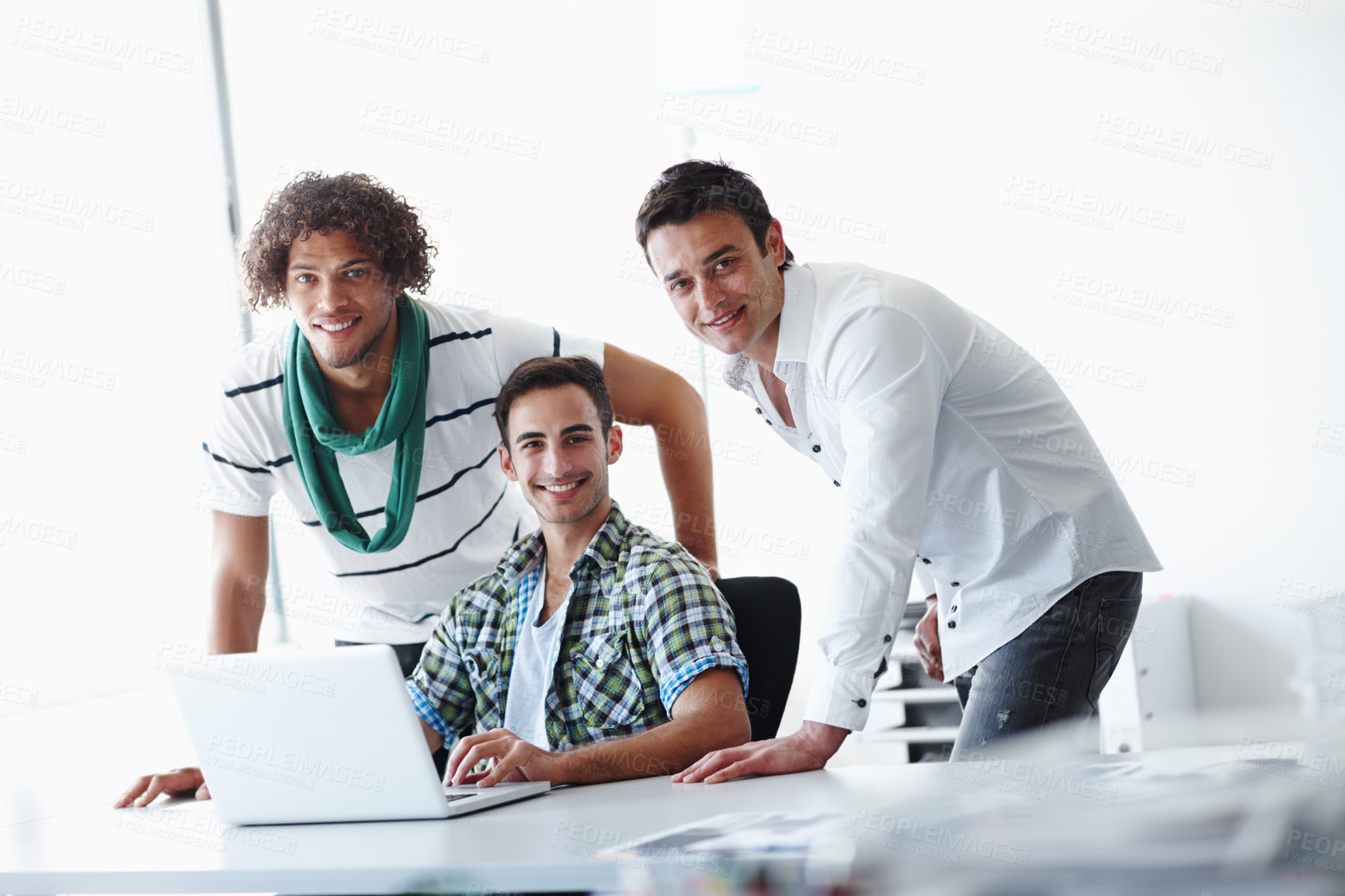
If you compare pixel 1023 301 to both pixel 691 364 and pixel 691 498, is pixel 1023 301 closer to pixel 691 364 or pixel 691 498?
pixel 691 364

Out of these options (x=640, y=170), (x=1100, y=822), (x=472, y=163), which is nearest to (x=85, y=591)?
(x=472, y=163)

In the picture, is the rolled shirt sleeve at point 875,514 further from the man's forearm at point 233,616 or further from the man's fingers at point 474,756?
the man's forearm at point 233,616

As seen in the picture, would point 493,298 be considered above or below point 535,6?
below

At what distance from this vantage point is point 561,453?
1.69m

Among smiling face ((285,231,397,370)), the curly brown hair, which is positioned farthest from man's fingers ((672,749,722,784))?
the curly brown hair

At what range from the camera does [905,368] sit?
137cm

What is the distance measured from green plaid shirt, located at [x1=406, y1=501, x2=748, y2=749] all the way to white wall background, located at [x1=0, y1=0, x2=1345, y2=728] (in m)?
1.32

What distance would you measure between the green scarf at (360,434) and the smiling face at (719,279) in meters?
0.47

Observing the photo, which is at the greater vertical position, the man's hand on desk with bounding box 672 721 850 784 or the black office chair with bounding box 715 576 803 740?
the black office chair with bounding box 715 576 803 740

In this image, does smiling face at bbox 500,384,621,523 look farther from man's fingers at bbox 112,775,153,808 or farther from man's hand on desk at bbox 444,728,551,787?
man's fingers at bbox 112,775,153,808

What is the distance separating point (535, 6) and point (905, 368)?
314 cm

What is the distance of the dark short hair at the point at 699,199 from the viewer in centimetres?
154

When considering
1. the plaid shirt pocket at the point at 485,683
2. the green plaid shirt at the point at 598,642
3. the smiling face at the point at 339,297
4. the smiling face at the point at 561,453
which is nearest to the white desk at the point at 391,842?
the green plaid shirt at the point at 598,642

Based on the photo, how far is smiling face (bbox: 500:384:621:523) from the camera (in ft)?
5.54
